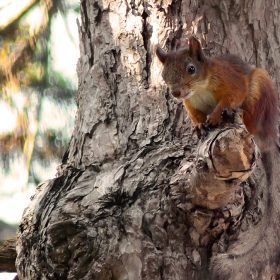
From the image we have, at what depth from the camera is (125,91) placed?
2.01 metres

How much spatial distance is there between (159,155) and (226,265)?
41cm

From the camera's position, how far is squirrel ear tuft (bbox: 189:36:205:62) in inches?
71.4

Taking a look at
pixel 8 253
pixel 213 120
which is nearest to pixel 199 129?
pixel 213 120

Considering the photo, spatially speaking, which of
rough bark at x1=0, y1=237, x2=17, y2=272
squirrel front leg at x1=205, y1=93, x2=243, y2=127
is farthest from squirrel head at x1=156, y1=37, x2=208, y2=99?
rough bark at x1=0, y1=237, x2=17, y2=272

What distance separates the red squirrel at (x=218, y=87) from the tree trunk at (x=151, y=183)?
10 centimetres

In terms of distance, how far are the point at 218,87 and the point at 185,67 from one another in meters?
0.16

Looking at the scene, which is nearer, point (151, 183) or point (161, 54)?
point (151, 183)

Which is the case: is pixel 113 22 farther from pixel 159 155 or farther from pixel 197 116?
pixel 159 155

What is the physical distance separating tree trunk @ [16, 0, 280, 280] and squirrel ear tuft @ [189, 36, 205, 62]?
18 cm

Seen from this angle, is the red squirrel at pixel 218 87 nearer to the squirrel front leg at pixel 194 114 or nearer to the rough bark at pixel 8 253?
the squirrel front leg at pixel 194 114

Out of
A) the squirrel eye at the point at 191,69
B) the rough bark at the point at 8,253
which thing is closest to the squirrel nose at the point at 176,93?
the squirrel eye at the point at 191,69

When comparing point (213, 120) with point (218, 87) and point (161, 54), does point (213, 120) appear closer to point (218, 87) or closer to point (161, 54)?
point (218, 87)

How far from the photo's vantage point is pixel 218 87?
75.2 inches

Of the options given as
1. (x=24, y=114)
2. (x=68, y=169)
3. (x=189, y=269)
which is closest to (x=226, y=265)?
(x=189, y=269)
